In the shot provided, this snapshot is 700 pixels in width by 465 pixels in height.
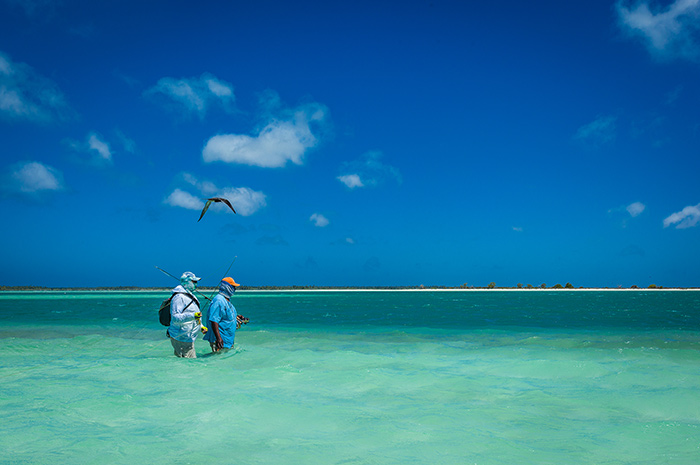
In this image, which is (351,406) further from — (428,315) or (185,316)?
(428,315)

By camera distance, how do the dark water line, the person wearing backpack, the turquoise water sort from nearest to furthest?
1. the turquoise water
2. the person wearing backpack
3. the dark water line

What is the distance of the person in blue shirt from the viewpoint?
11.4 m

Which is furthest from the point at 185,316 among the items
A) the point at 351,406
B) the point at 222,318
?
the point at 351,406

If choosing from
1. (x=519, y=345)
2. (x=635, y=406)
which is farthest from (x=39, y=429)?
(x=519, y=345)

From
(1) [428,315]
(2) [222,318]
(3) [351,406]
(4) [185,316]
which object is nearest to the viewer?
(3) [351,406]

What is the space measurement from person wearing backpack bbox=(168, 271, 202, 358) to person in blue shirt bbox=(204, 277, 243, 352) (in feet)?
1.32

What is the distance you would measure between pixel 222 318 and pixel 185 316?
118cm

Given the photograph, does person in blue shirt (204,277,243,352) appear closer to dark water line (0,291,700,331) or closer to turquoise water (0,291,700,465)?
turquoise water (0,291,700,465)

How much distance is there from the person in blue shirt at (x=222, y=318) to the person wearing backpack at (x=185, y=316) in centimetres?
40

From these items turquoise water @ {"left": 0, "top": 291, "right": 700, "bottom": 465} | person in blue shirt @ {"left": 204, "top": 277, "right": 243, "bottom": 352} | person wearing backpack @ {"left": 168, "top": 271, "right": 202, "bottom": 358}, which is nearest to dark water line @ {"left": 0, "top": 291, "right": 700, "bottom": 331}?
turquoise water @ {"left": 0, "top": 291, "right": 700, "bottom": 465}

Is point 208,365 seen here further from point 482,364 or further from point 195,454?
point 482,364

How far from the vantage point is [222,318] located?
1181 centimetres

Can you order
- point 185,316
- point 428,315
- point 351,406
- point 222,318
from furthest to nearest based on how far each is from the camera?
point 428,315 < point 222,318 < point 185,316 < point 351,406

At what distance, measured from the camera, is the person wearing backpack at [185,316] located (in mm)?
10688
